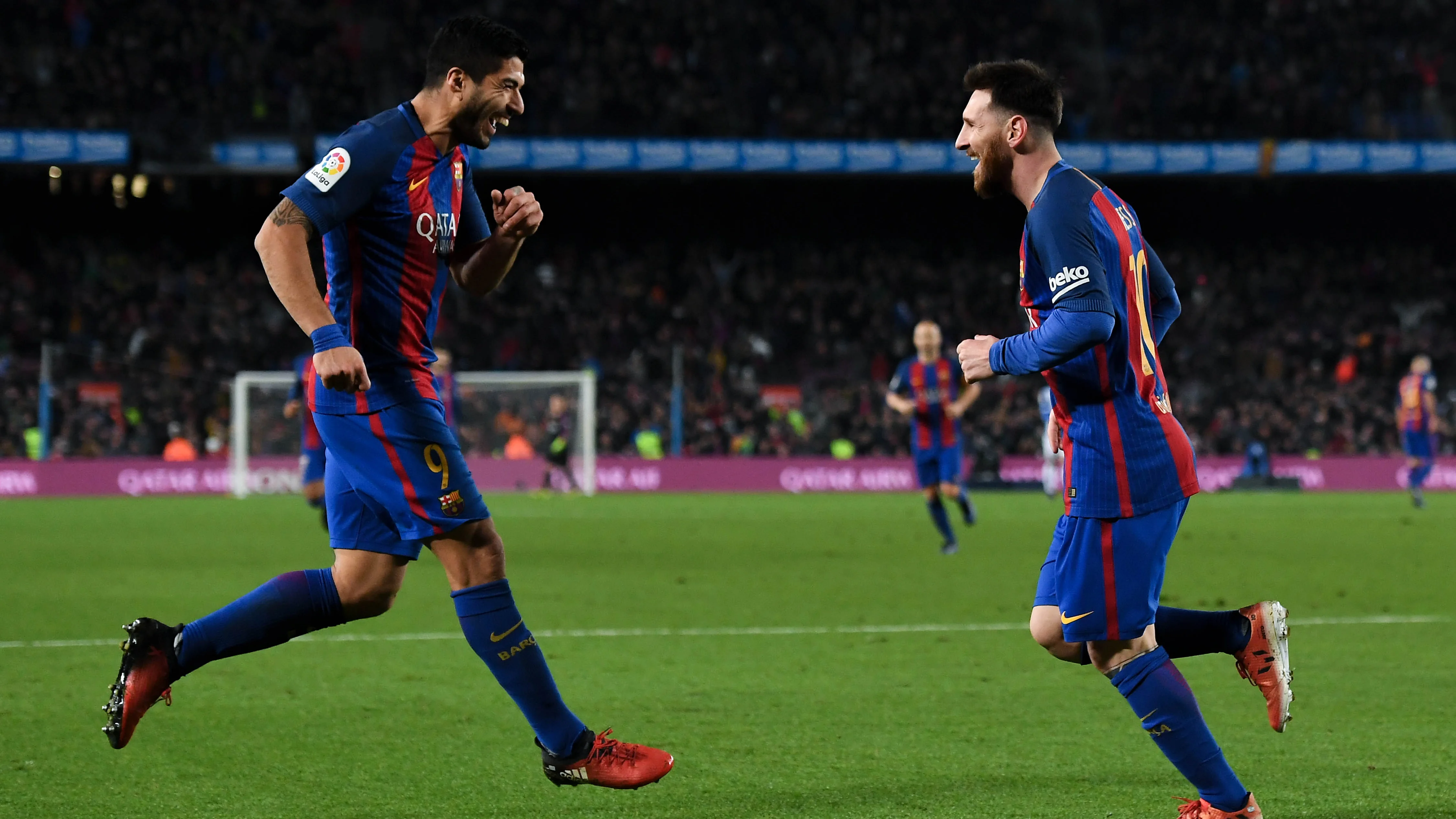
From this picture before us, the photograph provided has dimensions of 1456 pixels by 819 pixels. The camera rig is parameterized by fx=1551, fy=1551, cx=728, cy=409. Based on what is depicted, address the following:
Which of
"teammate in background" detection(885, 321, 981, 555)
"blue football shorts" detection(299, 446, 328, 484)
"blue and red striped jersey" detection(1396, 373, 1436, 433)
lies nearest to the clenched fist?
"teammate in background" detection(885, 321, 981, 555)

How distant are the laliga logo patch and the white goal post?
19586mm

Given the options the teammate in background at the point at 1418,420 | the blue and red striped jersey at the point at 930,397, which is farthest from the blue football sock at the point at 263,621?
the teammate in background at the point at 1418,420

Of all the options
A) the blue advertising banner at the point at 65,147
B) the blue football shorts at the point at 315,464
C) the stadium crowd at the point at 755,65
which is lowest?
the blue football shorts at the point at 315,464

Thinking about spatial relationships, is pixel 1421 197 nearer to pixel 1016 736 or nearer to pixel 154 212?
pixel 154 212

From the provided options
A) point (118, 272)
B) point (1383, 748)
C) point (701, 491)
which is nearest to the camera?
point (1383, 748)

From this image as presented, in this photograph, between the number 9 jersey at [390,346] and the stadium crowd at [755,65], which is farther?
the stadium crowd at [755,65]

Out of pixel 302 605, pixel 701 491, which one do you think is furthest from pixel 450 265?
pixel 701 491

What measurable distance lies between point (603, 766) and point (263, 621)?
108 cm

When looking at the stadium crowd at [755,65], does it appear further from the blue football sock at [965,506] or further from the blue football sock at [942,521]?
the blue football sock at [942,521]

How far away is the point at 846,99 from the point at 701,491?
12066 mm

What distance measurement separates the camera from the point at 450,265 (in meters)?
4.93

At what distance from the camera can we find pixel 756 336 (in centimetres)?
3325

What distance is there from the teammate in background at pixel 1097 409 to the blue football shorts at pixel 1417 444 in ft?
67.5

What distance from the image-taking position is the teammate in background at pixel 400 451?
4297 millimetres
